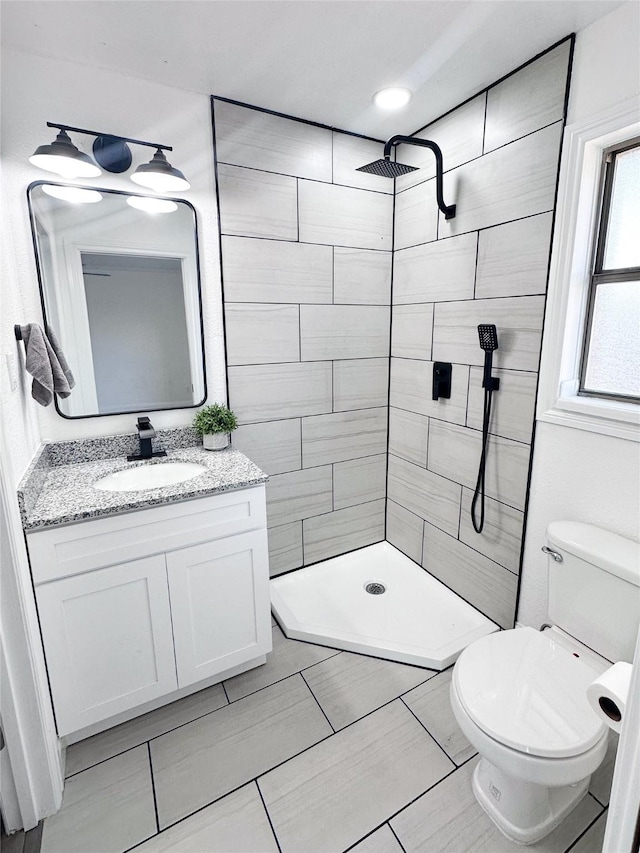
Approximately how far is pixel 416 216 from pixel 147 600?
86.7 inches

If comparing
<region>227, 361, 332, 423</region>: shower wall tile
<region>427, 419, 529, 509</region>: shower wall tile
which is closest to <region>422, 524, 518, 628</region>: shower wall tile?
<region>427, 419, 529, 509</region>: shower wall tile

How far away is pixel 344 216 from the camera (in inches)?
90.3

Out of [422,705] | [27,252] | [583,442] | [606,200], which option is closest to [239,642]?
[422,705]

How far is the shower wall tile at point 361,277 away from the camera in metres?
2.33

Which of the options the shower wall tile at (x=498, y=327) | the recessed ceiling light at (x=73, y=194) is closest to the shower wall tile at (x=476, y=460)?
the shower wall tile at (x=498, y=327)

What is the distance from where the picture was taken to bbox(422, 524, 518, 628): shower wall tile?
2.04 metres

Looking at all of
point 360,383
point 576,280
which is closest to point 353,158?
point 360,383

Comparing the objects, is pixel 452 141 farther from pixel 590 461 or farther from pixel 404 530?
pixel 404 530

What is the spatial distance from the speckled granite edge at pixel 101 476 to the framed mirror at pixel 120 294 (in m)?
0.16

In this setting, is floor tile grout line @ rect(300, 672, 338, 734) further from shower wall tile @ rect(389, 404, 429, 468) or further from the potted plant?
shower wall tile @ rect(389, 404, 429, 468)

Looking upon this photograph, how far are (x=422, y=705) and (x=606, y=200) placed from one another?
6.81 feet

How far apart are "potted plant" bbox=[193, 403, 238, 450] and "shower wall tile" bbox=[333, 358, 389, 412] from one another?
670 millimetres

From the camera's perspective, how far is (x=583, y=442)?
65.1 inches

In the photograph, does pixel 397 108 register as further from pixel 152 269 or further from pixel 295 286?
pixel 152 269
